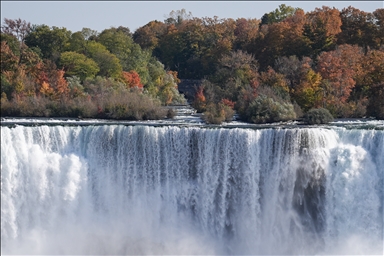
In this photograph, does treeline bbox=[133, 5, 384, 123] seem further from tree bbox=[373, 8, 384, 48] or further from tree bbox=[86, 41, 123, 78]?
tree bbox=[86, 41, 123, 78]

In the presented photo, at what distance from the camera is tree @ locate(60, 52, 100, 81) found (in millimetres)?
42406

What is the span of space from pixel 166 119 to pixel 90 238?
396 inches

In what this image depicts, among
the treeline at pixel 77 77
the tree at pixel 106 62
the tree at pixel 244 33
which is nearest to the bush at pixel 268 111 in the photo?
the treeline at pixel 77 77

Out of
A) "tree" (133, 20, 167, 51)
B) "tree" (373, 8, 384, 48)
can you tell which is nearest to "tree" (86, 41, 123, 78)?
"tree" (373, 8, 384, 48)

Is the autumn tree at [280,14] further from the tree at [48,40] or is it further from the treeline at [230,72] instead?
the tree at [48,40]

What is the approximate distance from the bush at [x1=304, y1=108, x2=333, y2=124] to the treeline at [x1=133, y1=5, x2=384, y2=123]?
50.9 inches

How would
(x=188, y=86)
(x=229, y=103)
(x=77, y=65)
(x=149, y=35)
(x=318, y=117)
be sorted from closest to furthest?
(x=318, y=117) → (x=229, y=103) → (x=77, y=65) → (x=188, y=86) → (x=149, y=35)

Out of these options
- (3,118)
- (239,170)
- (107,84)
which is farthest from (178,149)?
(107,84)

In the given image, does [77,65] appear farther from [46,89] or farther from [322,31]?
[322,31]

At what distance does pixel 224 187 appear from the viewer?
90.1 feet

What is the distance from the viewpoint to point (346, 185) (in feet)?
89.4

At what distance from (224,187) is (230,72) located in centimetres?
1974

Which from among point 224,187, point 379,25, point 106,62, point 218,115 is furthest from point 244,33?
point 224,187

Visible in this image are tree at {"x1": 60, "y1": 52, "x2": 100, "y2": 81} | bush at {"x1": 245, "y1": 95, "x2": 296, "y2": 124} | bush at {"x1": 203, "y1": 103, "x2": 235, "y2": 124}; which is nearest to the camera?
bush at {"x1": 203, "y1": 103, "x2": 235, "y2": 124}
